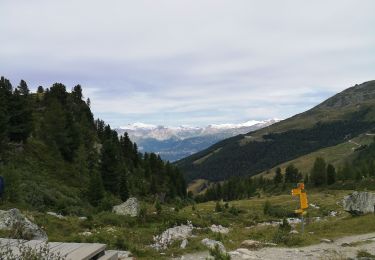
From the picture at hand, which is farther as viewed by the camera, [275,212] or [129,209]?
[275,212]

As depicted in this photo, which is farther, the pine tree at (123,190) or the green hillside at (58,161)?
the pine tree at (123,190)

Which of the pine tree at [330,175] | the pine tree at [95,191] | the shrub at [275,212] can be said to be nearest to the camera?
the pine tree at [95,191]

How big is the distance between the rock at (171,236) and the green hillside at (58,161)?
31.9ft

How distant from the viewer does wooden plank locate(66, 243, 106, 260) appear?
1226cm

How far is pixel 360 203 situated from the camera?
36688 millimetres

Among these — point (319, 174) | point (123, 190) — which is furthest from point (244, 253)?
point (319, 174)

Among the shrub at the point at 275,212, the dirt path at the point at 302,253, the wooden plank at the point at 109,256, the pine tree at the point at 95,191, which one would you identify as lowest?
the shrub at the point at 275,212

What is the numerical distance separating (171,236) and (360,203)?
59.0 ft

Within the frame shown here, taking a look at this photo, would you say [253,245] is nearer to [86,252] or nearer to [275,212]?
[86,252]

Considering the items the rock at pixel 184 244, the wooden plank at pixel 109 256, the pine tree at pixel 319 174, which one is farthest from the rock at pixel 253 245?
the pine tree at pixel 319 174

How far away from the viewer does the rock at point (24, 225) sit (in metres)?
19.1

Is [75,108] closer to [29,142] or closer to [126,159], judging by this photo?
[126,159]

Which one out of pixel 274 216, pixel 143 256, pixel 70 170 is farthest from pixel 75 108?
pixel 143 256

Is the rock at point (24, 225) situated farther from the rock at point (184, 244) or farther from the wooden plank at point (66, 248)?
the rock at point (184, 244)
